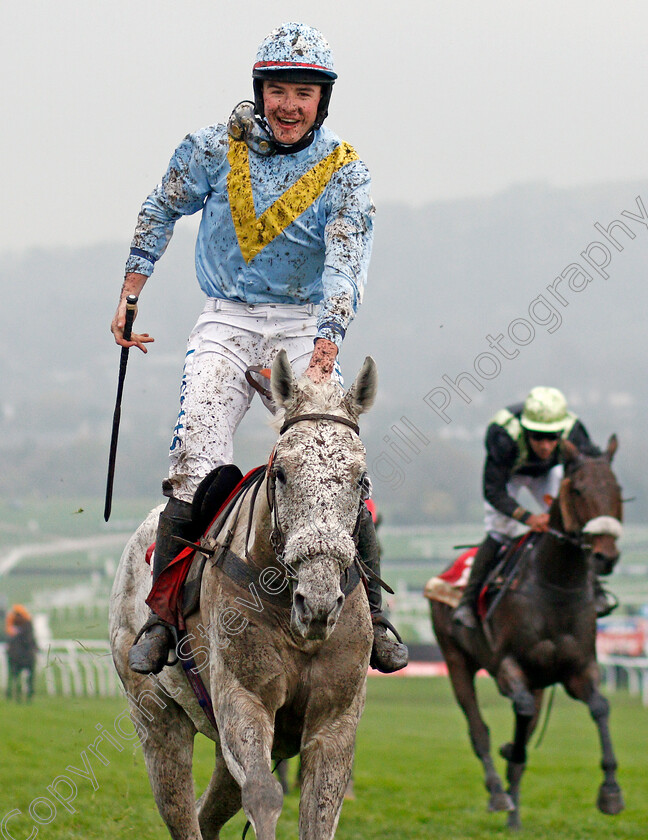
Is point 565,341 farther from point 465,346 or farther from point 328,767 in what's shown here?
point 328,767

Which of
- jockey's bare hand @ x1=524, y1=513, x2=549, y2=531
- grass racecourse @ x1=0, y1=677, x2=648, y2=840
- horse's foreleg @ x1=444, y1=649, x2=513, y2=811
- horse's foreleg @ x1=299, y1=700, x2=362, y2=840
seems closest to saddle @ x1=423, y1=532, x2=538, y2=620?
jockey's bare hand @ x1=524, y1=513, x2=549, y2=531

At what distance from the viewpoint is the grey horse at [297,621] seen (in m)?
4.15

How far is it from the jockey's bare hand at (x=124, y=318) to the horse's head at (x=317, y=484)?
130cm

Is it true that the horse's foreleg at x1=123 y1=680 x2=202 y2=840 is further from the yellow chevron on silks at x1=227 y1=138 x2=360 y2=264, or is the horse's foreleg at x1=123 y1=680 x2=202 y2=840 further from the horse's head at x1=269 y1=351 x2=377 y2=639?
the yellow chevron on silks at x1=227 y1=138 x2=360 y2=264

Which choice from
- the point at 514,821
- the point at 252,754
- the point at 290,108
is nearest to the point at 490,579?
the point at 514,821

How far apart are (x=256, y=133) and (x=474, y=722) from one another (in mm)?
7331

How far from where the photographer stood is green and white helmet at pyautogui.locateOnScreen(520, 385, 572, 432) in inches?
417

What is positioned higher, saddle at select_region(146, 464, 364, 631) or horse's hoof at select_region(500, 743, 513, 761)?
saddle at select_region(146, 464, 364, 631)

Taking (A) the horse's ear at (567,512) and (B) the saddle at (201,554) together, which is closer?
(B) the saddle at (201,554)

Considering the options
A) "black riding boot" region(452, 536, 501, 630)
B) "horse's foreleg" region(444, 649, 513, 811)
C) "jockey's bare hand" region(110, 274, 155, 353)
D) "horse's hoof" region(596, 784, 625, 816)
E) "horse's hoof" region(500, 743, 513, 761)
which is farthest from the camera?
"black riding boot" region(452, 536, 501, 630)

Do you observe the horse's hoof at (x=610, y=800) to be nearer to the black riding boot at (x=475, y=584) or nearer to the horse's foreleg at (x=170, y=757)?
the black riding boot at (x=475, y=584)

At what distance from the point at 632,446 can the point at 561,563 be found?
56570 mm

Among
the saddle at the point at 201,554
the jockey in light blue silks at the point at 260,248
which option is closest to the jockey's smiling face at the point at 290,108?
the jockey in light blue silks at the point at 260,248

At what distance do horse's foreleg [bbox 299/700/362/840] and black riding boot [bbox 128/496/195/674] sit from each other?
902 millimetres
